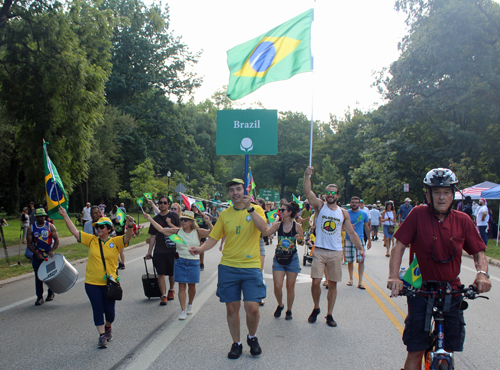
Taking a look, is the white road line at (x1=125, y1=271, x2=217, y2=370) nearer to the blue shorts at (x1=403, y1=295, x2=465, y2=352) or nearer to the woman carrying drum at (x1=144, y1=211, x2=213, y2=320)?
the woman carrying drum at (x1=144, y1=211, x2=213, y2=320)

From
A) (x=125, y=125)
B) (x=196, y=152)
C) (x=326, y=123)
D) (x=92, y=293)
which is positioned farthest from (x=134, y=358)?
(x=326, y=123)

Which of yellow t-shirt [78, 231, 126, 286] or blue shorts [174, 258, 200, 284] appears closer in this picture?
yellow t-shirt [78, 231, 126, 286]

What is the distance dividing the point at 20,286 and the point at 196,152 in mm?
38916

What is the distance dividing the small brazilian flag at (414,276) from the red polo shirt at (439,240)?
5 cm

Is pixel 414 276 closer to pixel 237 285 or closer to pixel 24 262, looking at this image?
pixel 237 285

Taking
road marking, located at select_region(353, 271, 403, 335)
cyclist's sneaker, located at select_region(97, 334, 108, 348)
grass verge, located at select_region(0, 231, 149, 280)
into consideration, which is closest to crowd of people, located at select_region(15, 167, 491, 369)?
cyclist's sneaker, located at select_region(97, 334, 108, 348)

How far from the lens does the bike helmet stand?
143 inches

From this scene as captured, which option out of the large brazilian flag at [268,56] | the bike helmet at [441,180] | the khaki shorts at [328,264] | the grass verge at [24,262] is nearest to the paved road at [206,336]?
the khaki shorts at [328,264]

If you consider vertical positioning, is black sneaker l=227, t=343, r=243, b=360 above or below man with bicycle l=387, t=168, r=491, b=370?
below

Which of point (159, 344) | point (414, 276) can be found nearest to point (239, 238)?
point (159, 344)

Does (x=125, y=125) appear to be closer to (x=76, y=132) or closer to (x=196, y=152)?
(x=196, y=152)

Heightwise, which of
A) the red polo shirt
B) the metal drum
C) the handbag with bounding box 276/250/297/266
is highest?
the red polo shirt

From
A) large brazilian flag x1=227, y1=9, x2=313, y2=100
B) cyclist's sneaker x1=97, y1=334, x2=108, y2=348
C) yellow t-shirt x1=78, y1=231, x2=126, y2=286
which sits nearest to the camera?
cyclist's sneaker x1=97, y1=334, x2=108, y2=348

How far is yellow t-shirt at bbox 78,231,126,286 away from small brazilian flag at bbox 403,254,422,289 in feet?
11.9
